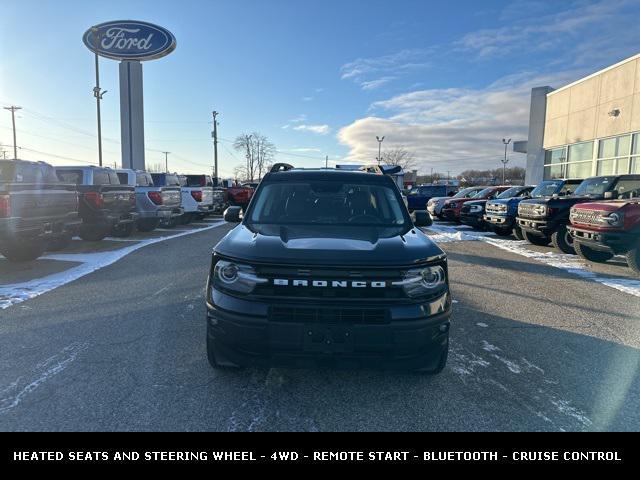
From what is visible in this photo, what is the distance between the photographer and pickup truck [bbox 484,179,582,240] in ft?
39.5

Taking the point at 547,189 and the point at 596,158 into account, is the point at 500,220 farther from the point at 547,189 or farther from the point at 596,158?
the point at 596,158

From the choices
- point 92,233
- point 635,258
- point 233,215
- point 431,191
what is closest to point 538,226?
point 635,258

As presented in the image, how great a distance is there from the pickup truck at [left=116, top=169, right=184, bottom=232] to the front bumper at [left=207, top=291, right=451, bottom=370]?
38.6 ft

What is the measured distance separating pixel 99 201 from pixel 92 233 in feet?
3.97

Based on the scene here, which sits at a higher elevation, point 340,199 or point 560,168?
point 560,168

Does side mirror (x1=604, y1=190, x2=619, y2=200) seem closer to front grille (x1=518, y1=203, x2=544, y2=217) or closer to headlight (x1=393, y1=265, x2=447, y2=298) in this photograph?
front grille (x1=518, y1=203, x2=544, y2=217)

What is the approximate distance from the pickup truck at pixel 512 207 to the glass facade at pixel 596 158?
10.3 m

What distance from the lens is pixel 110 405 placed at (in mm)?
3066

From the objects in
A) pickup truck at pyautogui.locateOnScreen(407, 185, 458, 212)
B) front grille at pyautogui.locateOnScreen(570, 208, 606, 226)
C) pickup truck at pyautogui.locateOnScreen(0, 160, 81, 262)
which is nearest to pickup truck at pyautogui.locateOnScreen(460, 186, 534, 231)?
front grille at pyautogui.locateOnScreen(570, 208, 606, 226)

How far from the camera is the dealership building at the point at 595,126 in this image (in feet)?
65.5

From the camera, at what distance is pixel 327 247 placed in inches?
123
